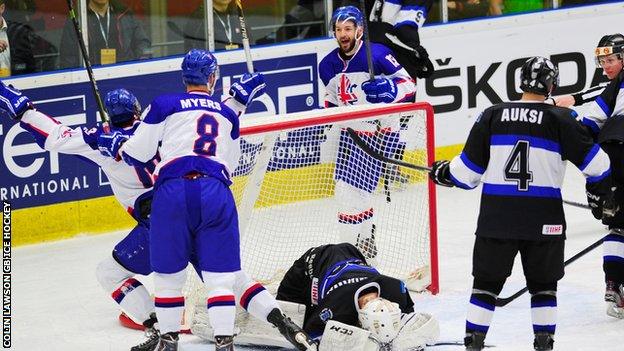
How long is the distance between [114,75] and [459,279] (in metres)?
2.32

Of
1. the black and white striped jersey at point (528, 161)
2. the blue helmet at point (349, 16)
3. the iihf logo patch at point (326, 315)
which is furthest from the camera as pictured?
the blue helmet at point (349, 16)

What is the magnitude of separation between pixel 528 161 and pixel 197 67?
4.27 feet

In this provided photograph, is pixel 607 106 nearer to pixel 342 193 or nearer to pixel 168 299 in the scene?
pixel 342 193

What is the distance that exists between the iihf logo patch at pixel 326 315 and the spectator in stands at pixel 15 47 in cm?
290

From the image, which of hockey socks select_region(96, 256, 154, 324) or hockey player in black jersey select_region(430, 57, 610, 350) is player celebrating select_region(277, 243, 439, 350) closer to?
hockey player in black jersey select_region(430, 57, 610, 350)

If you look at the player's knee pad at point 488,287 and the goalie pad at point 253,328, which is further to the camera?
the goalie pad at point 253,328

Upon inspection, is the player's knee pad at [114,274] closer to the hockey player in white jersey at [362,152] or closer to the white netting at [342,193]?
the white netting at [342,193]

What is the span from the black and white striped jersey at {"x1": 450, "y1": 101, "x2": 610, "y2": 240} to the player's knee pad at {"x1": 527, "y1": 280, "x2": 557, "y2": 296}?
0.20m

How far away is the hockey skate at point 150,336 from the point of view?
18.5 ft

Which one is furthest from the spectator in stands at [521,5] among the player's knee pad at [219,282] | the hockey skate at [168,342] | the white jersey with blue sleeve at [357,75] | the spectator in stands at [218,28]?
the hockey skate at [168,342]

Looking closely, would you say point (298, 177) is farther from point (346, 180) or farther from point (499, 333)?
point (499, 333)

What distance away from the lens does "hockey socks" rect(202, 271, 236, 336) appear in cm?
518

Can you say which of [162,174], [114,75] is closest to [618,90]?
[162,174]

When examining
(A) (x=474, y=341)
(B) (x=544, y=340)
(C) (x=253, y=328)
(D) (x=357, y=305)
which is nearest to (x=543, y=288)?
(B) (x=544, y=340)
